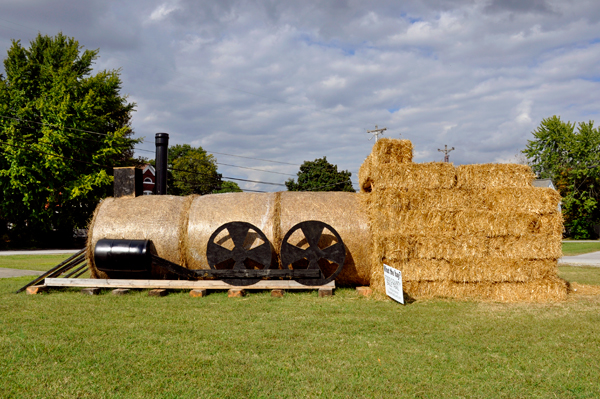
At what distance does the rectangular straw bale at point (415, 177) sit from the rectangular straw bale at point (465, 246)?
991mm

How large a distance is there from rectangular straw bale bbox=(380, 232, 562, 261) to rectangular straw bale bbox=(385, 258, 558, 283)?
0.31ft

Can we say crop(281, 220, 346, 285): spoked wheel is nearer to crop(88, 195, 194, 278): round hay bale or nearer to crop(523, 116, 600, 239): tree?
crop(88, 195, 194, 278): round hay bale

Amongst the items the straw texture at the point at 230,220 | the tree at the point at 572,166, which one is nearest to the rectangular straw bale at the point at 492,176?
the straw texture at the point at 230,220

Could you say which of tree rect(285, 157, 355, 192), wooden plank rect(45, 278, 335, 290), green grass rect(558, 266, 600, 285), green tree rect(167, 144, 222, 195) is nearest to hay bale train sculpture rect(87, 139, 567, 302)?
wooden plank rect(45, 278, 335, 290)

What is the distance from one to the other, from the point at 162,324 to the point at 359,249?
421 cm

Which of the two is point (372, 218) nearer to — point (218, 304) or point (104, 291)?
point (218, 304)

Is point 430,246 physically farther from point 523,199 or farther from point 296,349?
point 296,349

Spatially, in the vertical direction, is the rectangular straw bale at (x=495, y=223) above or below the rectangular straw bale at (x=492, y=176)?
below

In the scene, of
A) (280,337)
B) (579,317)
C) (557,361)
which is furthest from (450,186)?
(280,337)

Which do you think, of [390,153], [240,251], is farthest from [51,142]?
[390,153]

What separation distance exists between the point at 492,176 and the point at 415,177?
1.59 metres

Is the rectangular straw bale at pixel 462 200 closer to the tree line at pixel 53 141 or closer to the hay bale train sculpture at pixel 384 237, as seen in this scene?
the hay bale train sculpture at pixel 384 237

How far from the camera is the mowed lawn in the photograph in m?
3.85

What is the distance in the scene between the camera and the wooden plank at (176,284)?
8.33m
